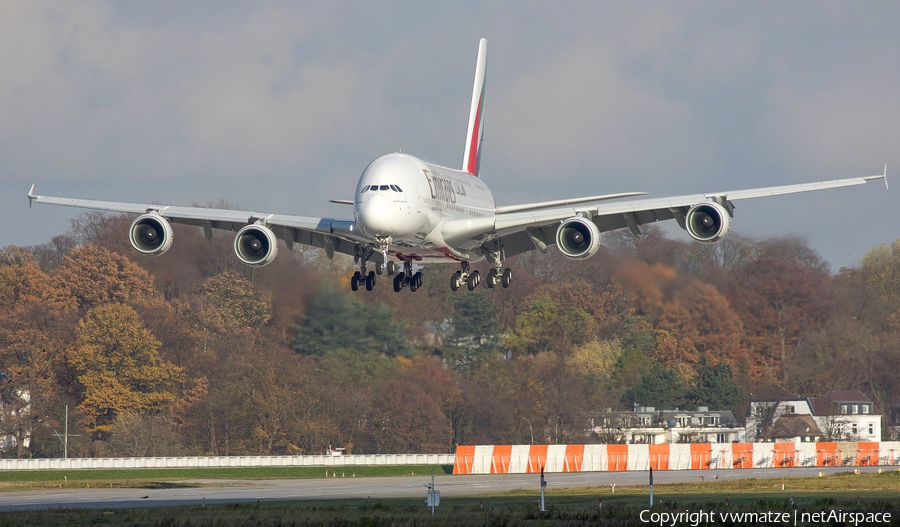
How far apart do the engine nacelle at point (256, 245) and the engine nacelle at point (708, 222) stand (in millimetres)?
16640

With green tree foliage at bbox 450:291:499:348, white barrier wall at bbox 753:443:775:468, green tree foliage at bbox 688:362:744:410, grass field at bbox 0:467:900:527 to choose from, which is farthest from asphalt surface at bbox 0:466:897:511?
green tree foliage at bbox 688:362:744:410

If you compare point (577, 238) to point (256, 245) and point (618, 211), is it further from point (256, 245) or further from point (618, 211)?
point (256, 245)

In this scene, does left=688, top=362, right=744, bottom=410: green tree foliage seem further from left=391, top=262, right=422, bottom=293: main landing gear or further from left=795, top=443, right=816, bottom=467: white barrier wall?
left=391, top=262, right=422, bottom=293: main landing gear

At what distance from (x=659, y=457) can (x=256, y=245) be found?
35626 millimetres

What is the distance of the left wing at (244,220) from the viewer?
47781 mm

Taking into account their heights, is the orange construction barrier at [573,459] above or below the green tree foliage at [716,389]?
below

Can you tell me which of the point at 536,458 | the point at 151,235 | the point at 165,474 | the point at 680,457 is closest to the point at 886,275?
the point at 680,457

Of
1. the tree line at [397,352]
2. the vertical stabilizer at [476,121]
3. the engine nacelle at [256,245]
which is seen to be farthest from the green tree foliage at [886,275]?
the engine nacelle at [256,245]

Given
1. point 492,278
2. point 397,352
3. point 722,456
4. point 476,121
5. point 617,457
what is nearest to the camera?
point 492,278

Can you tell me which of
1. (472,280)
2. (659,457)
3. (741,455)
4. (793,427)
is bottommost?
(659,457)

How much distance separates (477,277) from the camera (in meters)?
53.2

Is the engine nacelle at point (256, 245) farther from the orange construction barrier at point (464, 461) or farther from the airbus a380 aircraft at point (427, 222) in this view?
the orange construction barrier at point (464, 461)

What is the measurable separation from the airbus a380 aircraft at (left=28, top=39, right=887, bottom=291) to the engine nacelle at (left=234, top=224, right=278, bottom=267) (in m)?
0.04

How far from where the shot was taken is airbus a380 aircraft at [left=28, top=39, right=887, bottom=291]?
147 ft
